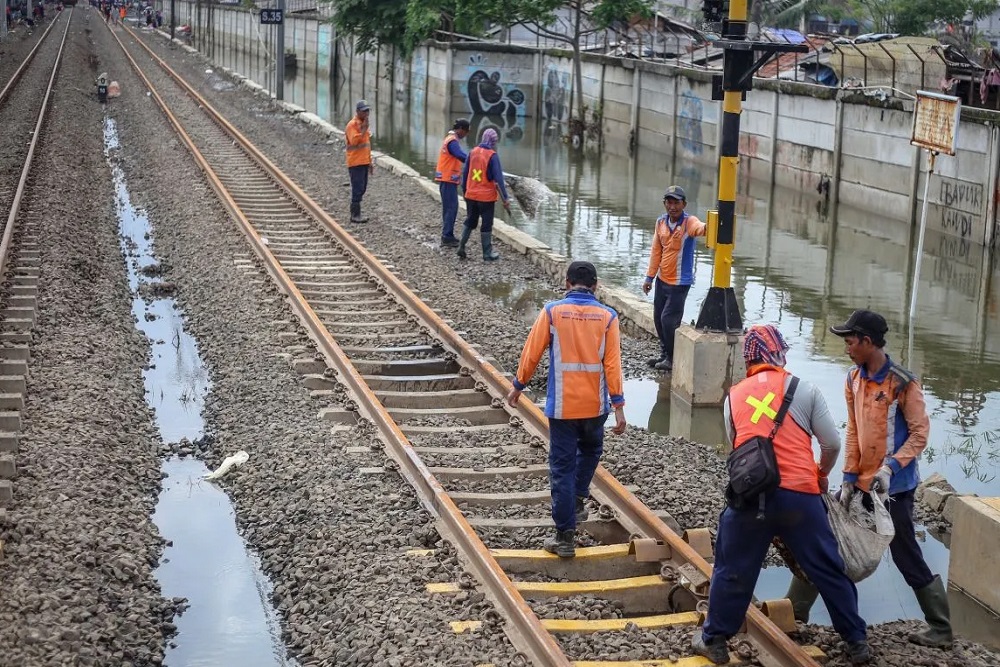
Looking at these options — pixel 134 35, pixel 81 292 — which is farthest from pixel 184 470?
pixel 134 35

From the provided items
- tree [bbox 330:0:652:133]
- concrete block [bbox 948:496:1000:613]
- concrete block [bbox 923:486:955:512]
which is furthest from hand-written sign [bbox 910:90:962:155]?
tree [bbox 330:0:652:133]

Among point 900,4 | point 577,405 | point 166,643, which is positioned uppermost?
point 900,4

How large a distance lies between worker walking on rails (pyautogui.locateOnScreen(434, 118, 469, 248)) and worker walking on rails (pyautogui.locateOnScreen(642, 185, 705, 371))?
5.01m

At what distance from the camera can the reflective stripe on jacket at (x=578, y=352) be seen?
24.5 ft

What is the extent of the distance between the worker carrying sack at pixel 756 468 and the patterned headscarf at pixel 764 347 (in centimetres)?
14

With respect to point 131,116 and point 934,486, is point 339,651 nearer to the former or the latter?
point 934,486

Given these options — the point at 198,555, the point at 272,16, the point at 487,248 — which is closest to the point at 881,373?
the point at 198,555

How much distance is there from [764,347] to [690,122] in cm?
2671

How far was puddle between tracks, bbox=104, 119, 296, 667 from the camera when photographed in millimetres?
7238

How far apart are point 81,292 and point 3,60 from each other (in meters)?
47.4

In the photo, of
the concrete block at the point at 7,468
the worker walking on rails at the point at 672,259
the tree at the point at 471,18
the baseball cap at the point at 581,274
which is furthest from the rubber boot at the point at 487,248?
the tree at the point at 471,18

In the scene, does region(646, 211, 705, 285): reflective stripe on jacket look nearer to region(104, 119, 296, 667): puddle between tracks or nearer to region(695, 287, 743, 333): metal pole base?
region(695, 287, 743, 333): metal pole base

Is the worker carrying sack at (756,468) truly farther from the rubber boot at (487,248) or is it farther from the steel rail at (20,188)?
the rubber boot at (487,248)

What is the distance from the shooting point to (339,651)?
6727 millimetres
